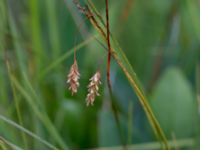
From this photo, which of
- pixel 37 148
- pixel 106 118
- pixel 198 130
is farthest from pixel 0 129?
pixel 198 130

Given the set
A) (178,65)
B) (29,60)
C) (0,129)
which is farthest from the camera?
(178,65)

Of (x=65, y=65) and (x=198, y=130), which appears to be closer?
(x=198, y=130)

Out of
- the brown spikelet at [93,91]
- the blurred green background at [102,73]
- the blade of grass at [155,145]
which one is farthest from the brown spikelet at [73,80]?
the blade of grass at [155,145]

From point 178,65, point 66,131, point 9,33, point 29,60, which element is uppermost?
point 9,33

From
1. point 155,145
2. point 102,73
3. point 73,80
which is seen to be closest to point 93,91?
point 73,80

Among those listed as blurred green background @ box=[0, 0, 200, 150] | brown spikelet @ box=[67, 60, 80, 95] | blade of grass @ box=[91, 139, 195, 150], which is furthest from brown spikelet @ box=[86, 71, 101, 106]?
blade of grass @ box=[91, 139, 195, 150]

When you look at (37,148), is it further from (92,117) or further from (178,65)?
(178,65)

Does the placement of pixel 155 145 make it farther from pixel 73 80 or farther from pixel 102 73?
pixel 73 80

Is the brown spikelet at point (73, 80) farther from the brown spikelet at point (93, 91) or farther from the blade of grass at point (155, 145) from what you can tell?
the blade of grass at point (155, 145)
